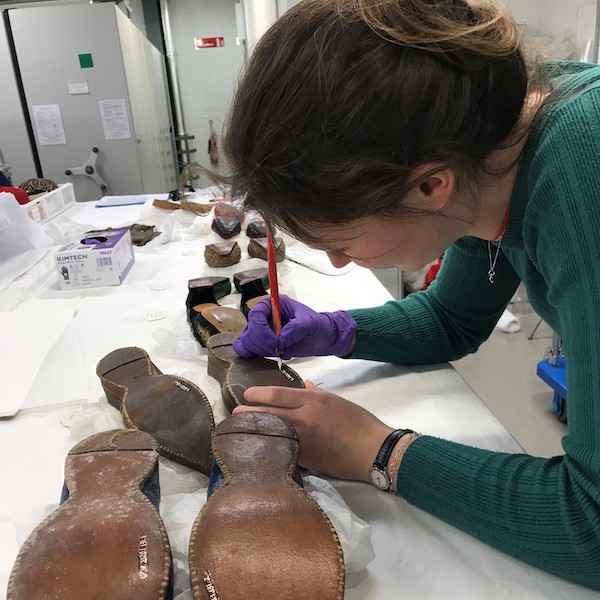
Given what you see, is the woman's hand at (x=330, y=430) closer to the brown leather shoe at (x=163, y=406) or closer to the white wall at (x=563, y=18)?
the brown leather shoe at (x=163, y=406)

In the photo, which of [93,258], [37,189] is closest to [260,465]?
[93,258]

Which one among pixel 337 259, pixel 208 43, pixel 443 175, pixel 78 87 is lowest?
pixel 337 259

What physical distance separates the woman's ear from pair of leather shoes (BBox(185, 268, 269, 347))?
18.7 inches

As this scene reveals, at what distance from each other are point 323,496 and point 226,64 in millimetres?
4134

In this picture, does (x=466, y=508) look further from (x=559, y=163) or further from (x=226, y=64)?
(x=226, y=64)

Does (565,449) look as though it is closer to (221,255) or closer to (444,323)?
(444,323)

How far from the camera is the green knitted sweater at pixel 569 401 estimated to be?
1.54 ft

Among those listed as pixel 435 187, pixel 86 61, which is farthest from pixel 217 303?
pixel 86 61

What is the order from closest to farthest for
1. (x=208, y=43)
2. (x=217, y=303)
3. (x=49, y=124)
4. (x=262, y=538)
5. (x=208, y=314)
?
(x=262, y=538) < (x=208, y=314) < (x=217, y=303) < (x=49, y=124) < (x=208, y=43)

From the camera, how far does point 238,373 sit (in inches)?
30.5

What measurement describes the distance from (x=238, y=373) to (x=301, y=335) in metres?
0.14

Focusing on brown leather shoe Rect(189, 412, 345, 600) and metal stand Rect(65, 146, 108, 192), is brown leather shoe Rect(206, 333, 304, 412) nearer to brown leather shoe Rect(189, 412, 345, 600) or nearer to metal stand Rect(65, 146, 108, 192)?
brown leather shoe Rect(189, 412, 345, 600)

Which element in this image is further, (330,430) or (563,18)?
(563,18)

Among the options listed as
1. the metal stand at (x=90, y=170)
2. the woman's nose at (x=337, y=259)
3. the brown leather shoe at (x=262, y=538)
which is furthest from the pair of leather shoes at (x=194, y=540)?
the metal stand at (x=90, y=170)
